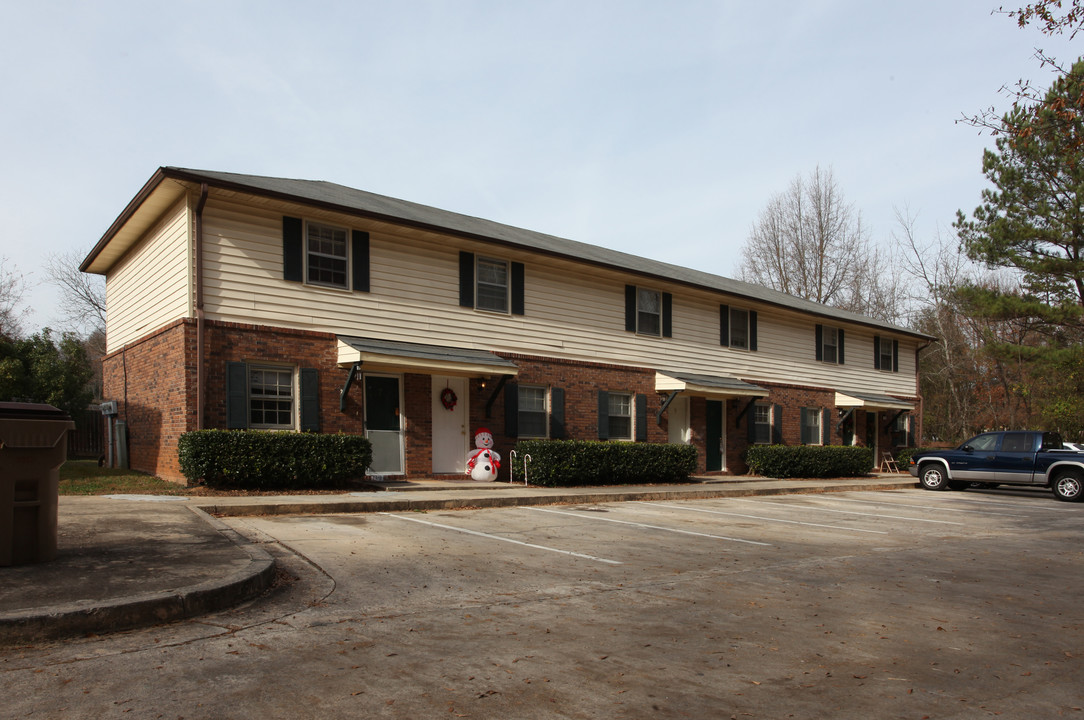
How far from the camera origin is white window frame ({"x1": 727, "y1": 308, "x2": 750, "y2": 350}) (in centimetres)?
2325

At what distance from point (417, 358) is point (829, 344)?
17.3 m

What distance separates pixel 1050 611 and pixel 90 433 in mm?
23895

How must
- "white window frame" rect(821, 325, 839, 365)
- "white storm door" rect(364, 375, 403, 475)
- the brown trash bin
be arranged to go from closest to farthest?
1. the brown trash bin
2. "white storm door" rect(364, 375, 403, 475)
3. "white window frame" rect(821, 325, 839, 365)

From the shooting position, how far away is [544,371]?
18.2 meters

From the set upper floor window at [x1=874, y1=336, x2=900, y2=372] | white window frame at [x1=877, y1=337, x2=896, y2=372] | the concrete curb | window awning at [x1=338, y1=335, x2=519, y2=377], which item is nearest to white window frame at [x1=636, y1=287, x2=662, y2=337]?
window awning at [x1=338, y1=335, x2=519, y2=377]

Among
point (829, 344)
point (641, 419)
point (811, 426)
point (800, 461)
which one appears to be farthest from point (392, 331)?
point (829, 344)

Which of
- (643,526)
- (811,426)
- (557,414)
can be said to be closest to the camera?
(643,526)

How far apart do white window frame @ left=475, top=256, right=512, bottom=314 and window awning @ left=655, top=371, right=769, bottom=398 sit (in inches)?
205

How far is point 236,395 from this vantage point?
13.4 meters

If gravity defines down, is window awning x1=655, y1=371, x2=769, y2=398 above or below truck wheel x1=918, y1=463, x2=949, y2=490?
above

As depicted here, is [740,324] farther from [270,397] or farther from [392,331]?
[270,397]

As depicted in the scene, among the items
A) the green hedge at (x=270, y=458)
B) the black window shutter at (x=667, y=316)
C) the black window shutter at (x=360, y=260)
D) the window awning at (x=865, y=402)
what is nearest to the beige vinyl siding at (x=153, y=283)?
the green hedge at (x=270, y=458)

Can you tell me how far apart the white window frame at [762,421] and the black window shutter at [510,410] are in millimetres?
9169

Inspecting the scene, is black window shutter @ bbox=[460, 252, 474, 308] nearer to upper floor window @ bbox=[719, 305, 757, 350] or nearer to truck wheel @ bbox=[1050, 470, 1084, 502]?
upper floor window @ bbox=[719, 305, 757, 350]
